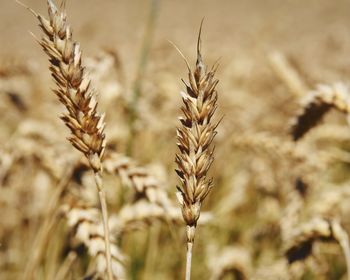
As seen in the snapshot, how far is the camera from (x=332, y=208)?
1645 mm

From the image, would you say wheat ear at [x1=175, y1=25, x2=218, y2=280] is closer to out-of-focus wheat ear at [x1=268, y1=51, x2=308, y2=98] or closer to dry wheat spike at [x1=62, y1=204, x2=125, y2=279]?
dry wheat spike at [x1=62, y1=204, x2=125, y2=279]

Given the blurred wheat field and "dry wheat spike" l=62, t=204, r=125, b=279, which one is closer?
"dry wheat spike" l=62, t=204, r=125, b=279

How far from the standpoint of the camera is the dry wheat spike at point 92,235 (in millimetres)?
900

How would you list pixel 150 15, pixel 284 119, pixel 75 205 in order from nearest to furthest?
pixel 75 205 → pixel 150 15 → pixel 284 119

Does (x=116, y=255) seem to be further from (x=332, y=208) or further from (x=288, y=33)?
(x=288, y=33)

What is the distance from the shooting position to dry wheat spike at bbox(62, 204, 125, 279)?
0.90 meters

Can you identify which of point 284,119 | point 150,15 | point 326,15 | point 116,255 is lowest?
point 116,255

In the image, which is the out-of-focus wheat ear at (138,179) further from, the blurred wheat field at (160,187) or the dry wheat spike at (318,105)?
the dry wheat spike at (318,105)

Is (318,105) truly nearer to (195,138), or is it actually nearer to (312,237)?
(312,237)

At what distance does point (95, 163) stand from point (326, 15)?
18386 mm

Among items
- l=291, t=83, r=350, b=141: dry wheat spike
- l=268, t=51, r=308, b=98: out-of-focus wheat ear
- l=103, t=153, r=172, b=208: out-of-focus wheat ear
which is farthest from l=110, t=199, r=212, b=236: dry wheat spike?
l=268, t=51, r=308, b=98: out-of-focus wheat ear

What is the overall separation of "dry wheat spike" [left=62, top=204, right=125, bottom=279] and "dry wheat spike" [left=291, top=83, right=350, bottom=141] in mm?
628

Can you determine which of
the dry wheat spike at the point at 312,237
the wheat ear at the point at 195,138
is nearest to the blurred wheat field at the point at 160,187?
the dry wheat spike at the point at 312,237

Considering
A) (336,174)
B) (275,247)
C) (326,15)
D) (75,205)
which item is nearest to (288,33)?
(326,15)
